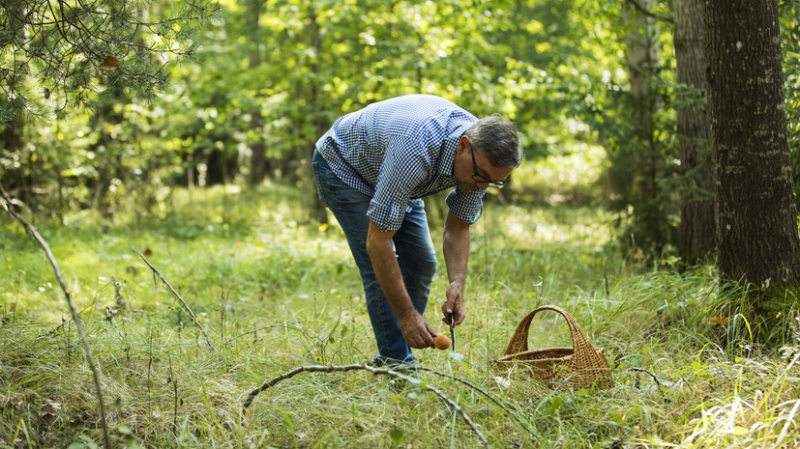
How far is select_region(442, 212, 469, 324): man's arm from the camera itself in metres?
2.79

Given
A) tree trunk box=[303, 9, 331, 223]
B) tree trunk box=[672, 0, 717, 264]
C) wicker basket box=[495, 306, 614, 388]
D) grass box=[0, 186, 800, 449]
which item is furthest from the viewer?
tree trunk box=[303, 9, 331, 223]

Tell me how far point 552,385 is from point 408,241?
0.93m

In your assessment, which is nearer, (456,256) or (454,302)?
(454,302)

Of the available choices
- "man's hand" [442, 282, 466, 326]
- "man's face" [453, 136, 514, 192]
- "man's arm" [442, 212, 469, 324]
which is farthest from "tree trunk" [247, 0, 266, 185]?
"man's face" [453, 136, 514, 192]

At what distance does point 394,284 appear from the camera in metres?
2.41

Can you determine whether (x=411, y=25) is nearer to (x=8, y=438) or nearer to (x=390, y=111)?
(x=390, y=111)

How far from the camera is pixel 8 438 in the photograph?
87.6 inches

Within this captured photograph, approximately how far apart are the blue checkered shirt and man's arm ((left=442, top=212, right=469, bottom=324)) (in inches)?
3.0

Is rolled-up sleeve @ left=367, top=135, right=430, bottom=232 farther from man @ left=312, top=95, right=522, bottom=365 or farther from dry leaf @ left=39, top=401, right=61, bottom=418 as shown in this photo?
dry leaf @ left=39, top=401, right=61, bottom=418

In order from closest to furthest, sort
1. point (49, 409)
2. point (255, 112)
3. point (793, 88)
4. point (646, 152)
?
point (49, 409) < point (793, 88) < point (646, 152) < point (255, 112)

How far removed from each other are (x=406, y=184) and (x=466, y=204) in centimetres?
59

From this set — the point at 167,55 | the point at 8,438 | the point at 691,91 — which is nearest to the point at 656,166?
the point at 691,91

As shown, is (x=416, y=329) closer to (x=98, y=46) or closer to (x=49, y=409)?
(x=49, y=409)

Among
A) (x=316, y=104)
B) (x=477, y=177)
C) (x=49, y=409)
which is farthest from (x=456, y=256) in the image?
(x=316, y=104)
